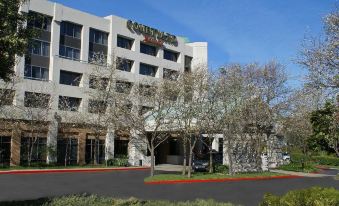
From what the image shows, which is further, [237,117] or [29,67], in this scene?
[29,67]

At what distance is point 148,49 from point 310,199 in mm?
53311

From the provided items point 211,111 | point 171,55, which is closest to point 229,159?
point 211,111

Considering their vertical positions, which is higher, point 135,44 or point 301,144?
point 135,44

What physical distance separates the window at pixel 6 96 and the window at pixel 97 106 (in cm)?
853

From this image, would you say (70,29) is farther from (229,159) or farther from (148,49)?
(229,159)

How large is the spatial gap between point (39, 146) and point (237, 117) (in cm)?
2150

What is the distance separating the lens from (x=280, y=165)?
5116 centimetres

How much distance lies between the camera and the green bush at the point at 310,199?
8219 mm

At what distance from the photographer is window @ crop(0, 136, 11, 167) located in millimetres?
42219

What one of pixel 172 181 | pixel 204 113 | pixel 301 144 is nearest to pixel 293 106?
pixel 301 144

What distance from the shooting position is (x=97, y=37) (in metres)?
53.3

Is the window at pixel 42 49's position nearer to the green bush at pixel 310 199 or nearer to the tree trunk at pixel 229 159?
the tree trunk at pixel 229 159

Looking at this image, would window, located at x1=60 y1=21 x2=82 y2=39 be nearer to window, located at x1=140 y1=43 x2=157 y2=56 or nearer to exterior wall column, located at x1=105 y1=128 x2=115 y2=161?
window, located at x1=140 y1=43 x2=157 y2=56

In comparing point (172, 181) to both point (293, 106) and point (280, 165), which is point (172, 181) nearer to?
point (293, 106)
